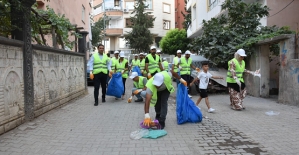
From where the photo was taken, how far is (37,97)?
6.08 m

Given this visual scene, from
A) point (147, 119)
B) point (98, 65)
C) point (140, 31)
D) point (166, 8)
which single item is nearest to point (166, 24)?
Result: point (166, 8)

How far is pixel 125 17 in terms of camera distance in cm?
4034

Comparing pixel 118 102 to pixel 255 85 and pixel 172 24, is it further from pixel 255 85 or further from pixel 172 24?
pixel 172 24

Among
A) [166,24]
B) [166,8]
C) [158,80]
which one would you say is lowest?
[158,80]

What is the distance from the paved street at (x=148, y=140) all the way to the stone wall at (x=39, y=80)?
0.96ft

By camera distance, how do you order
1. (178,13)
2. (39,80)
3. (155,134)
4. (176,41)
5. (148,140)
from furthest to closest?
(178,13)
(176,41)
(39,80)
(155,134)
(148,140)

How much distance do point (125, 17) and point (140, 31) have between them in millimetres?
7189

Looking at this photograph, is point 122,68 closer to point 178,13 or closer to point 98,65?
point 98,65

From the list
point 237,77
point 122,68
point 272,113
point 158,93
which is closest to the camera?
point 158,93

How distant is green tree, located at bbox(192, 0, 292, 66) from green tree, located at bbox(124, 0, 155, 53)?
2342cm

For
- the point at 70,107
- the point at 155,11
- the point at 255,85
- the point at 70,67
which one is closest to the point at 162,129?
the point at 70,107

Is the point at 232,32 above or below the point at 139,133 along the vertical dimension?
above

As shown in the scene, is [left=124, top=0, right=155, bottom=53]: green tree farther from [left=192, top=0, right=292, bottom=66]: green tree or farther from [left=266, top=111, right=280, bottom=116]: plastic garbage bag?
[left=266, top=111, right=280, bottom=116]: plastic garbage bag

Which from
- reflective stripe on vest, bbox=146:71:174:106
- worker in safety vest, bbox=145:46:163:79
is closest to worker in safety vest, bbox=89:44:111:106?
worker in safety vest, bbox=145:46:163:79
